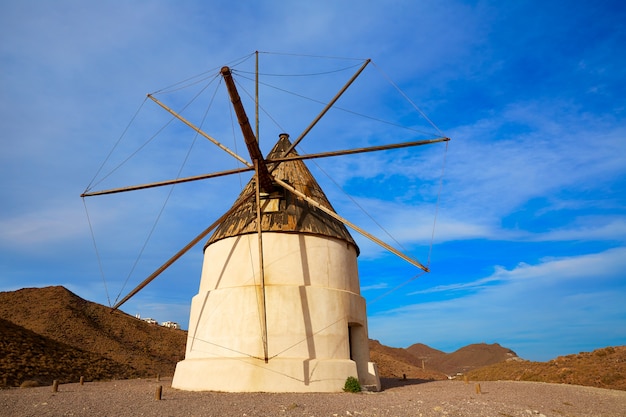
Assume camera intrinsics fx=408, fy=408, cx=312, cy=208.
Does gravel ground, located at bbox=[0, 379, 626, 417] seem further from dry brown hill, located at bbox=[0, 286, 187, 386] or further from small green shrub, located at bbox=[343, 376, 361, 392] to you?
dry brown hill, located at bbox=[0, 286, 187, 386]

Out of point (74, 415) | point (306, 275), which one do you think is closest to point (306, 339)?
point (306, 275)

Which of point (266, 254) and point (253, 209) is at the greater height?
point (253, 209)

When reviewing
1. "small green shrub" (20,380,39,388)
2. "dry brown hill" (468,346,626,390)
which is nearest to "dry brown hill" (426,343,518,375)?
"dry brown hill" (468,346,626,390)

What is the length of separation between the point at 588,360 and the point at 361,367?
17226mm

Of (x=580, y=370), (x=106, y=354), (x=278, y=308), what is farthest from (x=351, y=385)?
(x=106, y=354)

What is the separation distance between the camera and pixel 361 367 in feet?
51.0

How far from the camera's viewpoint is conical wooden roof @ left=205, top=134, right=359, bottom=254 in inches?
611

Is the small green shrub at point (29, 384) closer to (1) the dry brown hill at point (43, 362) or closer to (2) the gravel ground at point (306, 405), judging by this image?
(1) the dry brown hill at point (43, 362)

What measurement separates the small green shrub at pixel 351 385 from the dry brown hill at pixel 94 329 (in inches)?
874

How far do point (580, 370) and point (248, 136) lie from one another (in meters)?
21.8

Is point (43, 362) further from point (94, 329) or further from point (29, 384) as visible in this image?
point (94, 329)

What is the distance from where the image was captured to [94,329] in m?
39.8

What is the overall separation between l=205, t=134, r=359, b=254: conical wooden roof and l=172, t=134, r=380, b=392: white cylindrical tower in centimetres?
4

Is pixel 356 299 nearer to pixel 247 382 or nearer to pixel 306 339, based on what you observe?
pixel 306 339
